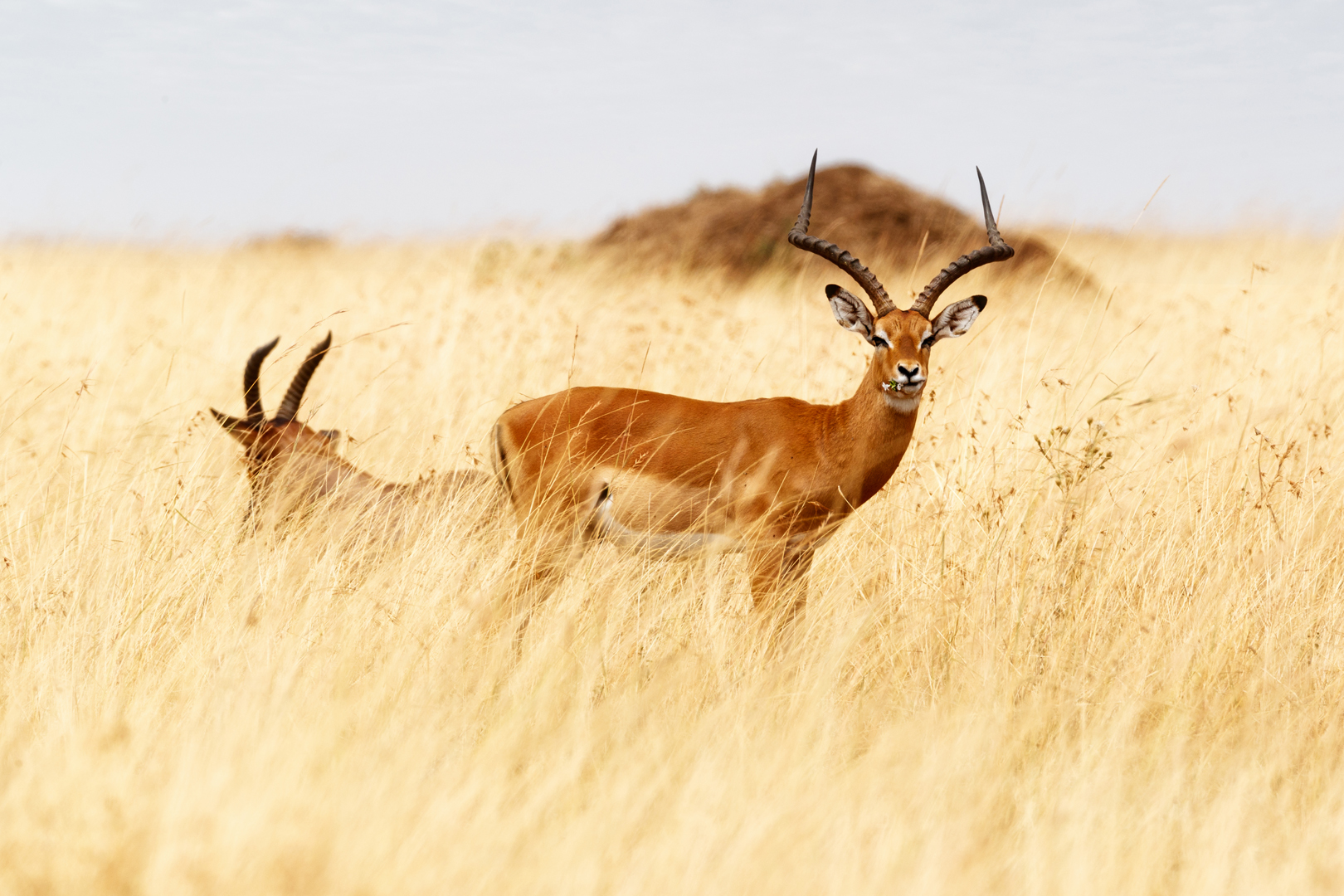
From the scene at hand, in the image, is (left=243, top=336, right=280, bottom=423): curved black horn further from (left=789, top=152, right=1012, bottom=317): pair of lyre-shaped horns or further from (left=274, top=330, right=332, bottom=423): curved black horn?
(left=789, top=152, right=1012, bottom=317): pair of lyre-shaped horns

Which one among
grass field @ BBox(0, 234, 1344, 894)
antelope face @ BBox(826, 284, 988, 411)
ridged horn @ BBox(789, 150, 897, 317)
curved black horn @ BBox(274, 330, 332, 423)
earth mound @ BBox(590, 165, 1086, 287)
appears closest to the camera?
grass field @ BBox(0, 234, 1344, 894)

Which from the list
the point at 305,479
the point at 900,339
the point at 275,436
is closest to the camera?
the point at 900,339

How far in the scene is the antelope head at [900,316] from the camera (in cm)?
517

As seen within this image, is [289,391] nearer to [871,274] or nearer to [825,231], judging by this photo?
[871,274]

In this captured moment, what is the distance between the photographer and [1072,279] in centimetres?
1653

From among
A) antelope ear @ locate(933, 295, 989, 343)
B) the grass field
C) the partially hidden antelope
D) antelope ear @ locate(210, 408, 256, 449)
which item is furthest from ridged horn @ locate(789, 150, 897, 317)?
antelope ear @ locate(210, 408, 256, 449)

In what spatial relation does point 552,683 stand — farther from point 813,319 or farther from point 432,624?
point 813,319

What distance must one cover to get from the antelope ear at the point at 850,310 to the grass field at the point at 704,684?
892 millimetres

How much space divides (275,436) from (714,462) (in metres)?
2.50

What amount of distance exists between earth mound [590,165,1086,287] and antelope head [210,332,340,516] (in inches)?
432

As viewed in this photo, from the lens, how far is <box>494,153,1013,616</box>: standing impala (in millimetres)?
5375

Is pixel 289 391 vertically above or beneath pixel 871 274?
beneath

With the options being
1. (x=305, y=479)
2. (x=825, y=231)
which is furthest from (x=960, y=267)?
(x=825, y=231)

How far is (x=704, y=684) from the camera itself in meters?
4.27
